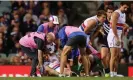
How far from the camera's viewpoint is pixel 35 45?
17531mm

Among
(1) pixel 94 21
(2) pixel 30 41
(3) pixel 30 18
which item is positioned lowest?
(2) pixel 30 41

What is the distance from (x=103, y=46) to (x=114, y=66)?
78.8 inches

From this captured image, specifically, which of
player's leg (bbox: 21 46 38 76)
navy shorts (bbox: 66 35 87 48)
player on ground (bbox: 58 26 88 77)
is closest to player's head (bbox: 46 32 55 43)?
player on ground (bbox: 58 26 88 77)

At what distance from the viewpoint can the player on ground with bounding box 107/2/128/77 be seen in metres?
16.7

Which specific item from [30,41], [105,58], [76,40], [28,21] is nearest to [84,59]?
[76,40]

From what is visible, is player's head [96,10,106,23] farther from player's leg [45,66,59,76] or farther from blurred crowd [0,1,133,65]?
blurred crowd [0,1,133,65]

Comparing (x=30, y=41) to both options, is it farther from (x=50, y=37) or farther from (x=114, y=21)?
(x=114, y=21)

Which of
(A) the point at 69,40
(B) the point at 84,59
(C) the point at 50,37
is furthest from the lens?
(C) the point at 50,37

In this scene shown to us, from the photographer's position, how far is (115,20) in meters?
16.7

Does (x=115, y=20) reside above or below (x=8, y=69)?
above

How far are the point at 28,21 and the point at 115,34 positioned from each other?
253 inches

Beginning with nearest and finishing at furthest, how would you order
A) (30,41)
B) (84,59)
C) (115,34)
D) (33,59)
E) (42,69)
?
(84,59)
(115,34)
(42,69)
(33,59)
(30,41)

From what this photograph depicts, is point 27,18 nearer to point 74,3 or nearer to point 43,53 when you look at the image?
point 74,3

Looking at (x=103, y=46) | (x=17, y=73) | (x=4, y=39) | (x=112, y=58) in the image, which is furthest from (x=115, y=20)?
(x=4, y=39)
